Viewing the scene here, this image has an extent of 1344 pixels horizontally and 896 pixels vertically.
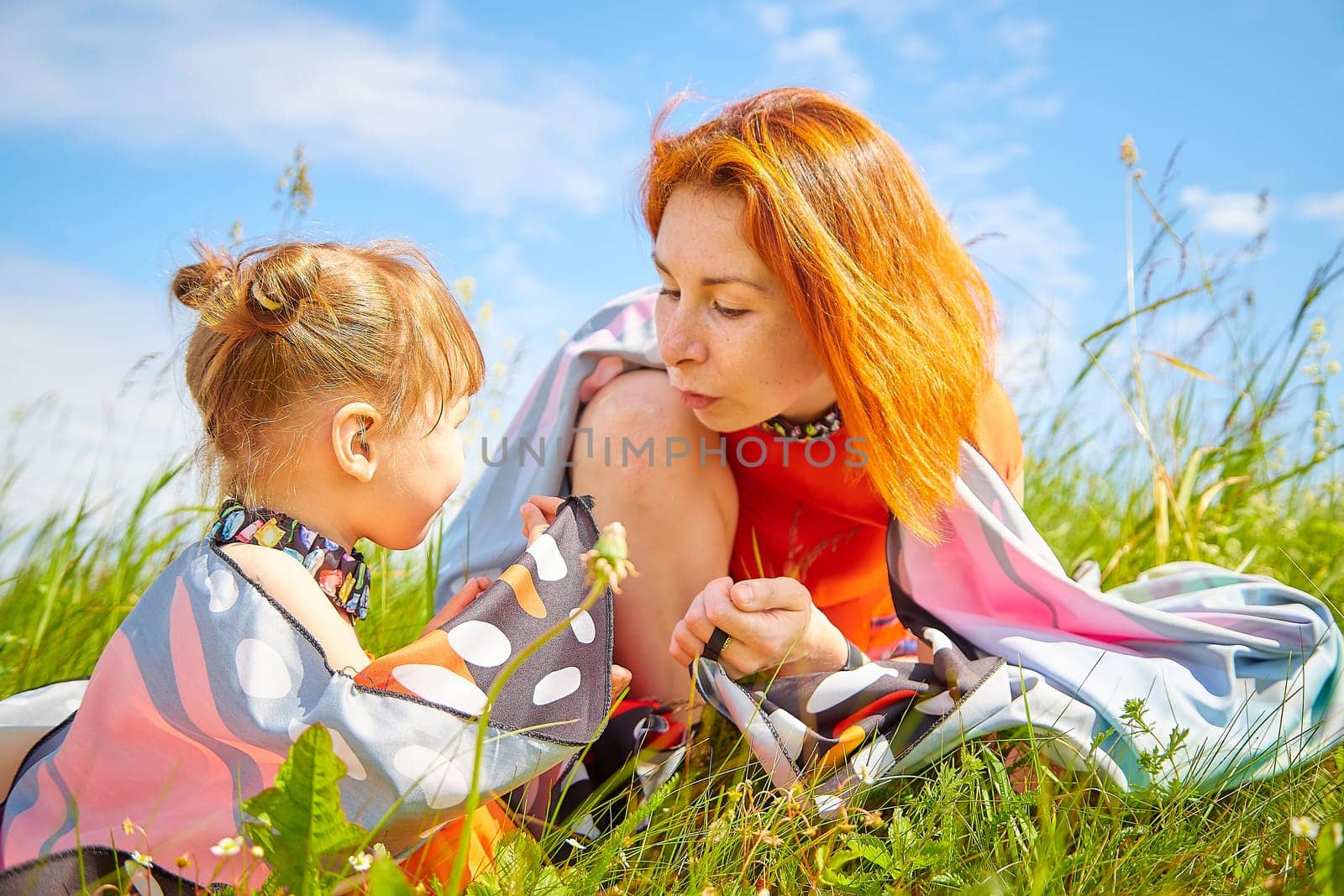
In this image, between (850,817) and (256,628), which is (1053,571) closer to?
(850,817)

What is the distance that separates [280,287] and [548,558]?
586mm

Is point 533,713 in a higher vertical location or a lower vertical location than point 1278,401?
lower

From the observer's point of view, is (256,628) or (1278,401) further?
(1278,401)

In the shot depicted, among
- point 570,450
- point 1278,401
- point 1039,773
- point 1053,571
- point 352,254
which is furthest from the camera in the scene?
point 1278,401

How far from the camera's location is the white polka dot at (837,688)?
1534 mm

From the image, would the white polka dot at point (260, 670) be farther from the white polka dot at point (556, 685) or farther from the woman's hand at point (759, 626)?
the woman's hand at point (759, 626)

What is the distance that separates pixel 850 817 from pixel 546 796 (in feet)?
1.69

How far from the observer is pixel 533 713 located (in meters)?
1.29

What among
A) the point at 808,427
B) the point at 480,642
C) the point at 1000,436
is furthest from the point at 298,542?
the point at 1000,436

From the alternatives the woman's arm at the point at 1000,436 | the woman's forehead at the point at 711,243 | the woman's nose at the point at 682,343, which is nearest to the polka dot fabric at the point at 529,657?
the woman's nose at the point at 682,343

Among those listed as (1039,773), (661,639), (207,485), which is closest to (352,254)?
(207,485)

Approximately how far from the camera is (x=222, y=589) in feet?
4.19

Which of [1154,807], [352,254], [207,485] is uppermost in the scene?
[352,254]

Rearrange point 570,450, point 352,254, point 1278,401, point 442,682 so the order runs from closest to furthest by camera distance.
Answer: point 442,682 → point 352,254 → point 570,450 → point 1278,401
